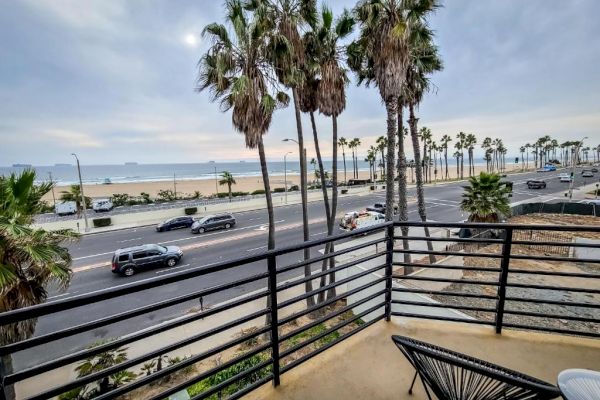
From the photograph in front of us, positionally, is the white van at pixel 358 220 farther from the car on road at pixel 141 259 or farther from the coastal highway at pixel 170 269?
the car on road at pixel 141 259

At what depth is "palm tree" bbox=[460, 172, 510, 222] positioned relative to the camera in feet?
47.4

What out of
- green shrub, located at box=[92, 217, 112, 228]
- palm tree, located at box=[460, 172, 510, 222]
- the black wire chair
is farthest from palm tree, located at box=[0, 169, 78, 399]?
green shrub, located at box=[92, 217, 112, 228]

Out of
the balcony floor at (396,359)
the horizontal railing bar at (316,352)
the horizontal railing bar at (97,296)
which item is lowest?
the balcony floor at (396,359)

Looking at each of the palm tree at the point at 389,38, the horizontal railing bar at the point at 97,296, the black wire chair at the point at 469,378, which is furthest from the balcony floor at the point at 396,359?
the palm tree at the point at 389,38

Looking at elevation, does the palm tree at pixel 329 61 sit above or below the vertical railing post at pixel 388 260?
above

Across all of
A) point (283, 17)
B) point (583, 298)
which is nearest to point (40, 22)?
point (283, 17)

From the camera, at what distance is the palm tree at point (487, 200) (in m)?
14.4

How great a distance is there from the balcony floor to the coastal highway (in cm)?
263

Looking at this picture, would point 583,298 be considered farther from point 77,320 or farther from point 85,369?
point 77,320

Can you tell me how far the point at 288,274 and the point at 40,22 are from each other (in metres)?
13.9

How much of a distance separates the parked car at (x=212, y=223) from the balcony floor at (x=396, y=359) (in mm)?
20041

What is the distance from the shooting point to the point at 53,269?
4.80 metres

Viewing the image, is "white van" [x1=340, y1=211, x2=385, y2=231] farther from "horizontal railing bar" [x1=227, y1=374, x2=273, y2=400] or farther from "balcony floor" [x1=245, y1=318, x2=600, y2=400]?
"horizontal railing bar" [x1=227, y1=374, x2=273, y2=400]

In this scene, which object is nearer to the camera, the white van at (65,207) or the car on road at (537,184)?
the white van at (65,207)
